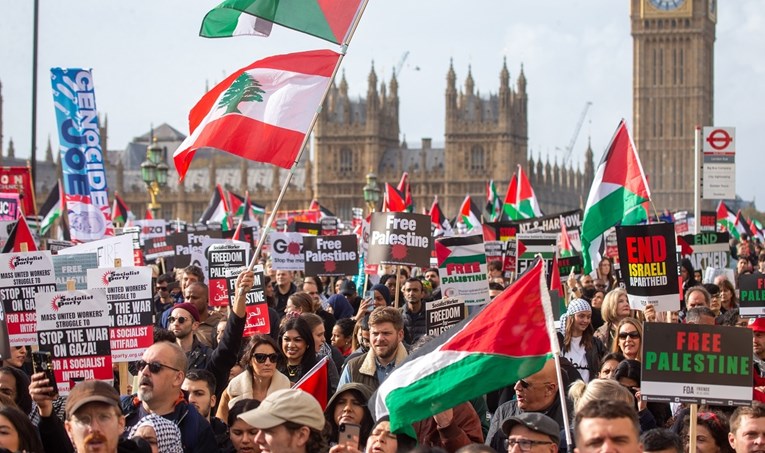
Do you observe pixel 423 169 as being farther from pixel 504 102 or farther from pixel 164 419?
pixel 164 419

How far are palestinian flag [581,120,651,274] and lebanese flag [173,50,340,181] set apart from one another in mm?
5431

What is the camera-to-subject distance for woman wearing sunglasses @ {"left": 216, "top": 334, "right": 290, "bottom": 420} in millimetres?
8203

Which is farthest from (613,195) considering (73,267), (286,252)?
(73,267)

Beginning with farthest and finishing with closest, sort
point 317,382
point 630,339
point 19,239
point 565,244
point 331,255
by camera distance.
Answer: point 565,244 → point 331,255 → point 19,239 → point 630,339 → point 317,382

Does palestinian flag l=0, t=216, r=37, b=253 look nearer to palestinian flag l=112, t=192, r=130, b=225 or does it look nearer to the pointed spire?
palestinian flag l=112, t=192, r=130, b=225

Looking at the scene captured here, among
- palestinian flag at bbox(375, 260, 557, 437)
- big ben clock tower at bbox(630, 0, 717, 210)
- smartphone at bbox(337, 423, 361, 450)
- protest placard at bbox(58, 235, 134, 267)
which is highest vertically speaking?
big ben clock tower at bbox(630, 0, 717, 210)

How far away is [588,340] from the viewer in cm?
1032

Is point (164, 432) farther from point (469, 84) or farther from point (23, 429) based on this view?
point (469, 84)

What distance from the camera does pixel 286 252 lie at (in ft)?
58.5

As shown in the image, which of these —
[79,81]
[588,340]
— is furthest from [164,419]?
[79,81]

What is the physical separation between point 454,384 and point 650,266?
17.1 ft

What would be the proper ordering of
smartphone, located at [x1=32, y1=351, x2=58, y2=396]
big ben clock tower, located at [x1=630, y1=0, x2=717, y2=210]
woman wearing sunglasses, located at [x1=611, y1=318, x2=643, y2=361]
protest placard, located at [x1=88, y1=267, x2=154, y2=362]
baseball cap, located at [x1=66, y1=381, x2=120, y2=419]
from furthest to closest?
big ben clock tower, located at [x1=630, y1=0, x2=717, y2=210]
woman wearing sunglasses, located at [x1=611, y1=318, x2=643, y2=361]
protest placard, located at [x1=88, y1=267, x2=154, y2=362]
smartphone, located at [x1=32, y1=351, x2=58, y2=396]
baseball cap, located at [x1=66, y1=381, x2=120, y2=419]

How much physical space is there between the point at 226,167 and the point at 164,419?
9465 centimetres

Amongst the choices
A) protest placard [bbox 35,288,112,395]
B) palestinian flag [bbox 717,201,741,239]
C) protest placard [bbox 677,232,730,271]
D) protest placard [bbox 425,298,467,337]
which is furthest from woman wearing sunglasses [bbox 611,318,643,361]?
palestinian flag [bbox 717,201,741,239]
